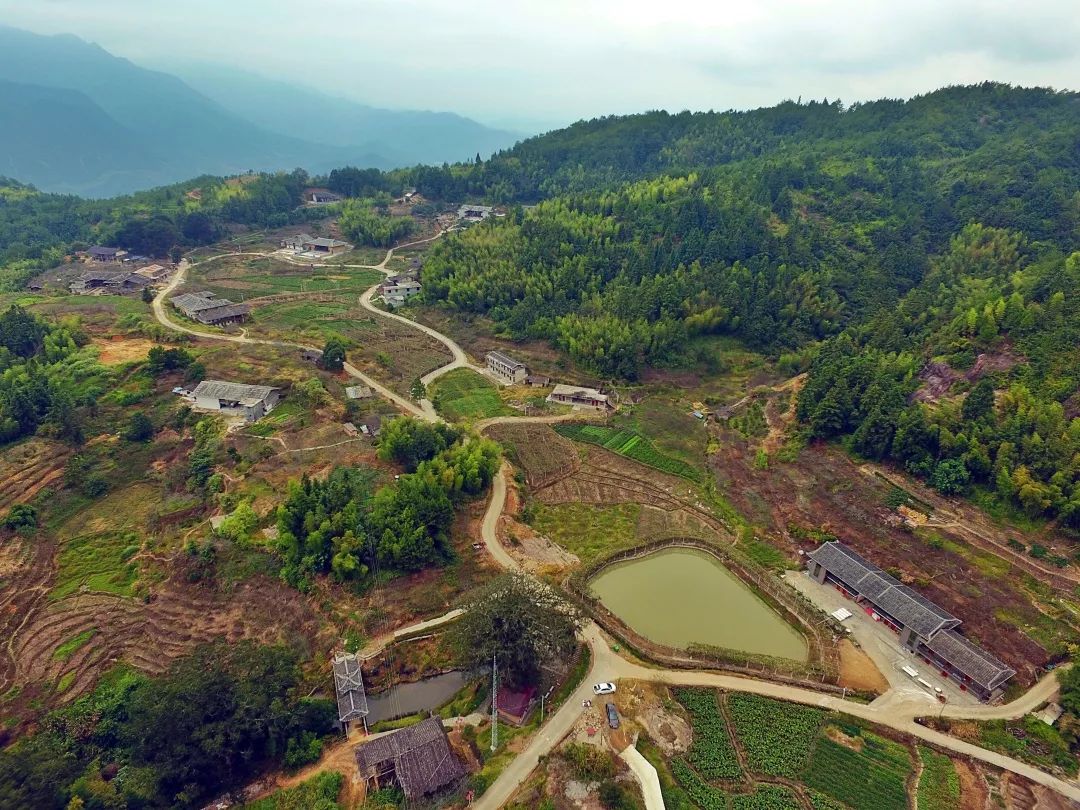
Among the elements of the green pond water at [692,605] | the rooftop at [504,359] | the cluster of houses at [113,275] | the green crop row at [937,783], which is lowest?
the green pond water at [692,605]

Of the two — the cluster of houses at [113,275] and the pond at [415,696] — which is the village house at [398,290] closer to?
the cluster of houses at [113,275]

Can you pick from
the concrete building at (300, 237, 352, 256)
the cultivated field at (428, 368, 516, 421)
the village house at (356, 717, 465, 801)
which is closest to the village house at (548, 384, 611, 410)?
the cultivated field at (428, 368, 516, 421)

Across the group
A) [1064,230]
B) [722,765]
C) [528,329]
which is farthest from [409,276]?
[1064,230]

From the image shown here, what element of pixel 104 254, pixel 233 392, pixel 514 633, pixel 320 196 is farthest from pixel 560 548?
pixel 320 196

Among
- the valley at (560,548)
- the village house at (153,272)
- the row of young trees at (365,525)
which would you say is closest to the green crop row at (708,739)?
the valley at (560,548)

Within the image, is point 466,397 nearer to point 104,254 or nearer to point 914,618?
point 914,618

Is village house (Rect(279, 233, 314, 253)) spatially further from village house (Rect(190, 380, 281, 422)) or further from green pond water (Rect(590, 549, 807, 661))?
green pond water (Rect(590, 549, 807, 661))
